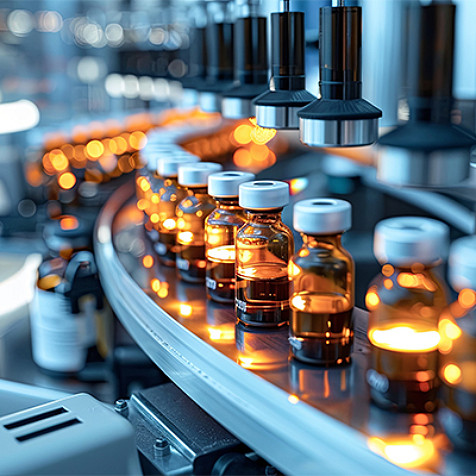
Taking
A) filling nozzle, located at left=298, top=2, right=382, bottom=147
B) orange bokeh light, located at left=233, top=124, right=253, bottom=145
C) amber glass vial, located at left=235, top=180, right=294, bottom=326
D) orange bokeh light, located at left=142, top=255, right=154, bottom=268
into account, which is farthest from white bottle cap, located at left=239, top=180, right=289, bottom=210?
orange bokeh light, located at left=233, top=124, right=253, bottom=145

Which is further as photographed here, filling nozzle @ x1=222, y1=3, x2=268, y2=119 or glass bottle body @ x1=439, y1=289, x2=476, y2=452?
filling nozzle @ x1=222, y1=3, x2=268, y2=119

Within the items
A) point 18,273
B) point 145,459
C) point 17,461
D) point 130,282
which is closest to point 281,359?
point 145,459

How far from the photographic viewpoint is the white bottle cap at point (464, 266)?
0.67 meters

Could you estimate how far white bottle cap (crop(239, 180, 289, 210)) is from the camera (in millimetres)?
955

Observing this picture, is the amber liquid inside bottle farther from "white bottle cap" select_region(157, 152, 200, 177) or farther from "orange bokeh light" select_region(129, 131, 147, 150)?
"orange bokeh light" select_region(129, 131, 147, 150)

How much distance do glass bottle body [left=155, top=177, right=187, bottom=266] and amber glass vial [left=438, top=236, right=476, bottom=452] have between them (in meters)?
0.74

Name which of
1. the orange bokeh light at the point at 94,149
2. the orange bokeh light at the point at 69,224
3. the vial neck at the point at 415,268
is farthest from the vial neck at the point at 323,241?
the orange bokeh light at the point at 94,149

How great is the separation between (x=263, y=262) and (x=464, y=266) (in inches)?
14.9

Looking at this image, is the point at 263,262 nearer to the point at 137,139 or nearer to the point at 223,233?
the point at 223,233

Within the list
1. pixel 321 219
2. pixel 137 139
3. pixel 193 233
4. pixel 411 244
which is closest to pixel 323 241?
pixel 321 219

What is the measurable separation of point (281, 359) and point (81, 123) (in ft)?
7.20

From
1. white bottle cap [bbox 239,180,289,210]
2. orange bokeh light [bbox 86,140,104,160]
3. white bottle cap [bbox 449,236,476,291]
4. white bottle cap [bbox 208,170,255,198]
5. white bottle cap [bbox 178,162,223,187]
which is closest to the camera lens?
white bottle cap [bbox 449,236,476,291]

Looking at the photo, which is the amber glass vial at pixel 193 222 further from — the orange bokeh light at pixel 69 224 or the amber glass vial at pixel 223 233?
the orange bokeh light at pixel 69 224

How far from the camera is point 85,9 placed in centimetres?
439
